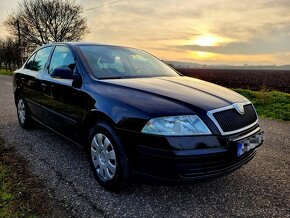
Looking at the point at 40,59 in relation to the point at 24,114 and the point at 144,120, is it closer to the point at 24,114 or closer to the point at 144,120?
the point at 24,114

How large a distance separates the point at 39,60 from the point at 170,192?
331 cm

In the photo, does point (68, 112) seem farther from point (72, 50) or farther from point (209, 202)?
point (209, 202)

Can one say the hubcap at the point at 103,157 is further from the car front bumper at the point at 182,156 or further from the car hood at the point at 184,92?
the car hood at the point at 184,92

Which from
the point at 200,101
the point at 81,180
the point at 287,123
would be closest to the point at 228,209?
the point at 200,101

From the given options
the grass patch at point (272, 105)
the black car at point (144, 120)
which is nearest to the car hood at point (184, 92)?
the black car at point (144, 120)

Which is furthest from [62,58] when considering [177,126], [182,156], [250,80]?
[250,80]

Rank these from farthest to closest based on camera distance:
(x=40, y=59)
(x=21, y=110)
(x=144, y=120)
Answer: (x=21, y=110) < (x=40, y=59) < (x=144, y=120)

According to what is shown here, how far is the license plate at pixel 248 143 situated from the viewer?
8.82 feet

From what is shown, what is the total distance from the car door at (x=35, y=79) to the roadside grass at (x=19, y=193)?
1.18 metres

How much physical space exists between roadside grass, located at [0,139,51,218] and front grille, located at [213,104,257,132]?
1774 mm

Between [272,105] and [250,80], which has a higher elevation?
[272,105]


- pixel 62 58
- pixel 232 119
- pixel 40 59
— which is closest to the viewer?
pixel 232 119

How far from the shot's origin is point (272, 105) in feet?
28.8

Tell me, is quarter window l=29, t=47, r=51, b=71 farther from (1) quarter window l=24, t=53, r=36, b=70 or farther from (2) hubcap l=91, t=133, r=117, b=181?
(2) hubcap l=91, t=133, r=117, b=181
